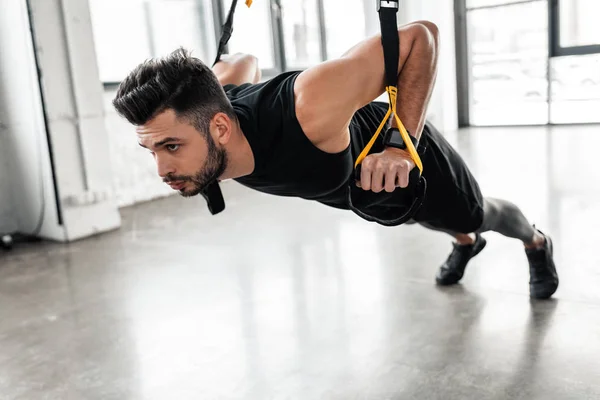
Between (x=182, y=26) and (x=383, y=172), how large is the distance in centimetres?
466

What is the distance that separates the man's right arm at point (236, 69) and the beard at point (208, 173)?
49 centimetres

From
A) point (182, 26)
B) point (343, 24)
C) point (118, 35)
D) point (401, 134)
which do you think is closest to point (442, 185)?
point (401, 134)

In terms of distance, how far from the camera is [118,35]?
498 cm

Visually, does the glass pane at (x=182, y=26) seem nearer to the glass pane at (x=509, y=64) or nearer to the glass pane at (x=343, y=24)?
the glass pane at (x=343, y=24)

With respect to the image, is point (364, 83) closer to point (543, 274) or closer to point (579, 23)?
point (543, 274)

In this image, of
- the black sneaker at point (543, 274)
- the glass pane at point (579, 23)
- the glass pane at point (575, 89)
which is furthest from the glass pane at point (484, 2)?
the black sneaker at point (543, 274)

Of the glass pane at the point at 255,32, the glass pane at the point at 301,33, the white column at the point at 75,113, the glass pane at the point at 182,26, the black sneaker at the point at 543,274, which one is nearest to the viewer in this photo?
the black sneaker at the point at 543,274

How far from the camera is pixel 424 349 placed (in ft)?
6.36

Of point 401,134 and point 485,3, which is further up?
point 485,3

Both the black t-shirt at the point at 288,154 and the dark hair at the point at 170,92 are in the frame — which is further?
the black t-shirt at the point at 288,154

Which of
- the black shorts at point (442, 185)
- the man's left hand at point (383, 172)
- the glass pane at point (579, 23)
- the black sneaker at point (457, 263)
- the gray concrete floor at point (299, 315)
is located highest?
the glass pane at point (579, 23)

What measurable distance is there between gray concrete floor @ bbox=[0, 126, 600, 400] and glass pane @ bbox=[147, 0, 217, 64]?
2.12 metres

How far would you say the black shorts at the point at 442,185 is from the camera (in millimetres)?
1851

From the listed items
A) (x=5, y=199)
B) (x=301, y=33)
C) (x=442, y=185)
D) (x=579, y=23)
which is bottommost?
(x=5, y=199)
